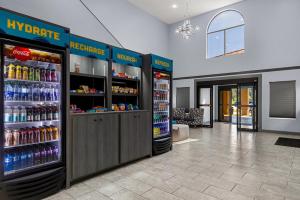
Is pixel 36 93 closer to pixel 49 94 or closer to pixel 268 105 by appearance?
pixel 49 94

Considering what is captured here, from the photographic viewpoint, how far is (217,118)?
40.8 feet

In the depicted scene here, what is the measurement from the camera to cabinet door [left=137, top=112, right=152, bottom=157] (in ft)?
13.8

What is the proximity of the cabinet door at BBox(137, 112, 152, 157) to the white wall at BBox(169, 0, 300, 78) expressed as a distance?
6.78 meters

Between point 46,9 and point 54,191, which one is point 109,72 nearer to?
point 54,191

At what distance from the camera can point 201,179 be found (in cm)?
324

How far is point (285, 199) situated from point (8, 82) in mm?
4321

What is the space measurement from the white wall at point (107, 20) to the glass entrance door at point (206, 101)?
340 cm

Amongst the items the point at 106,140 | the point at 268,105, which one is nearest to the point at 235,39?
the point at 268,105

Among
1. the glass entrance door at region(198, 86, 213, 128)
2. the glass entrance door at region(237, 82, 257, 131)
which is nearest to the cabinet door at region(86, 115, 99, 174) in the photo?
the glass entrance door at region(237, 82, 257, 131)

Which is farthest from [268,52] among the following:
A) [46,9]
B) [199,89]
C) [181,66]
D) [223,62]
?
[46,9]

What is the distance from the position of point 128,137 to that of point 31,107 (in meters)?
1.94

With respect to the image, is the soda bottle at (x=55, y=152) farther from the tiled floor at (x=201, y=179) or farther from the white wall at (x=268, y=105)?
the white wall at (x=268, y=105)

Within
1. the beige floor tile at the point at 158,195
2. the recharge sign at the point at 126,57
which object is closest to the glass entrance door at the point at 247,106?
the recharge sign at the point at 126,57

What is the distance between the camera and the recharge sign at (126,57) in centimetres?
415
